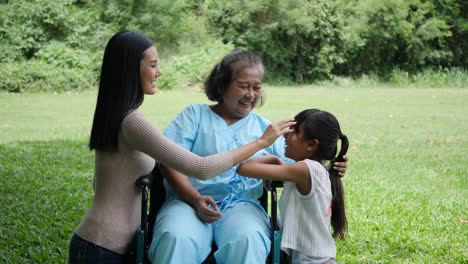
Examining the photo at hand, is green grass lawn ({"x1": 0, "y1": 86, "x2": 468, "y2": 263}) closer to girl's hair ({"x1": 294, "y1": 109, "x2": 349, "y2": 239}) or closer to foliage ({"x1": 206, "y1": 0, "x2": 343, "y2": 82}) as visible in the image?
girl's hair ({"x1": 294, "y1": 109, "x2": 349, "y2": 239})

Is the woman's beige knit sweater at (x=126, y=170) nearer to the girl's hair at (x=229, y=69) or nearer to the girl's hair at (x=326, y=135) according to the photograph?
the girl's hair at (x=326, y=135)

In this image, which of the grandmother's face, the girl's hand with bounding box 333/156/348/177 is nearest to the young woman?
the girl's hand with bounding box 333/156/348/177

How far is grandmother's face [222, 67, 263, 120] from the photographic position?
2.89 meters

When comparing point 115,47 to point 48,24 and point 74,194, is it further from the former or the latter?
point 48,24

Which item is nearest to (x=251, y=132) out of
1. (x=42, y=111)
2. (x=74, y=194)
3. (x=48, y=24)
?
(x=74, y=194)

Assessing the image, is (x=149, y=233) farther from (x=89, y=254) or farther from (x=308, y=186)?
(x=308, y=186)

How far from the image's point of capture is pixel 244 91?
2.89m

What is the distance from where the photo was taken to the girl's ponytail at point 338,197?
267 centimetres

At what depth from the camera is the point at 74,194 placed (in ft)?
17.1

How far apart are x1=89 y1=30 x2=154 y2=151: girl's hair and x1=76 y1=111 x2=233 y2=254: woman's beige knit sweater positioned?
0.13 ft

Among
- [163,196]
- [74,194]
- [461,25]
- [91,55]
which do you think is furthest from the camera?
[461,25]

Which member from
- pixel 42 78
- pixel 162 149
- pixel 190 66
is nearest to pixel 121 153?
pixel 162 149

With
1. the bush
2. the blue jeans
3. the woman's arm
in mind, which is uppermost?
the woman's arm

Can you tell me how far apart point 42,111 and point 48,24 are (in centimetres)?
797
